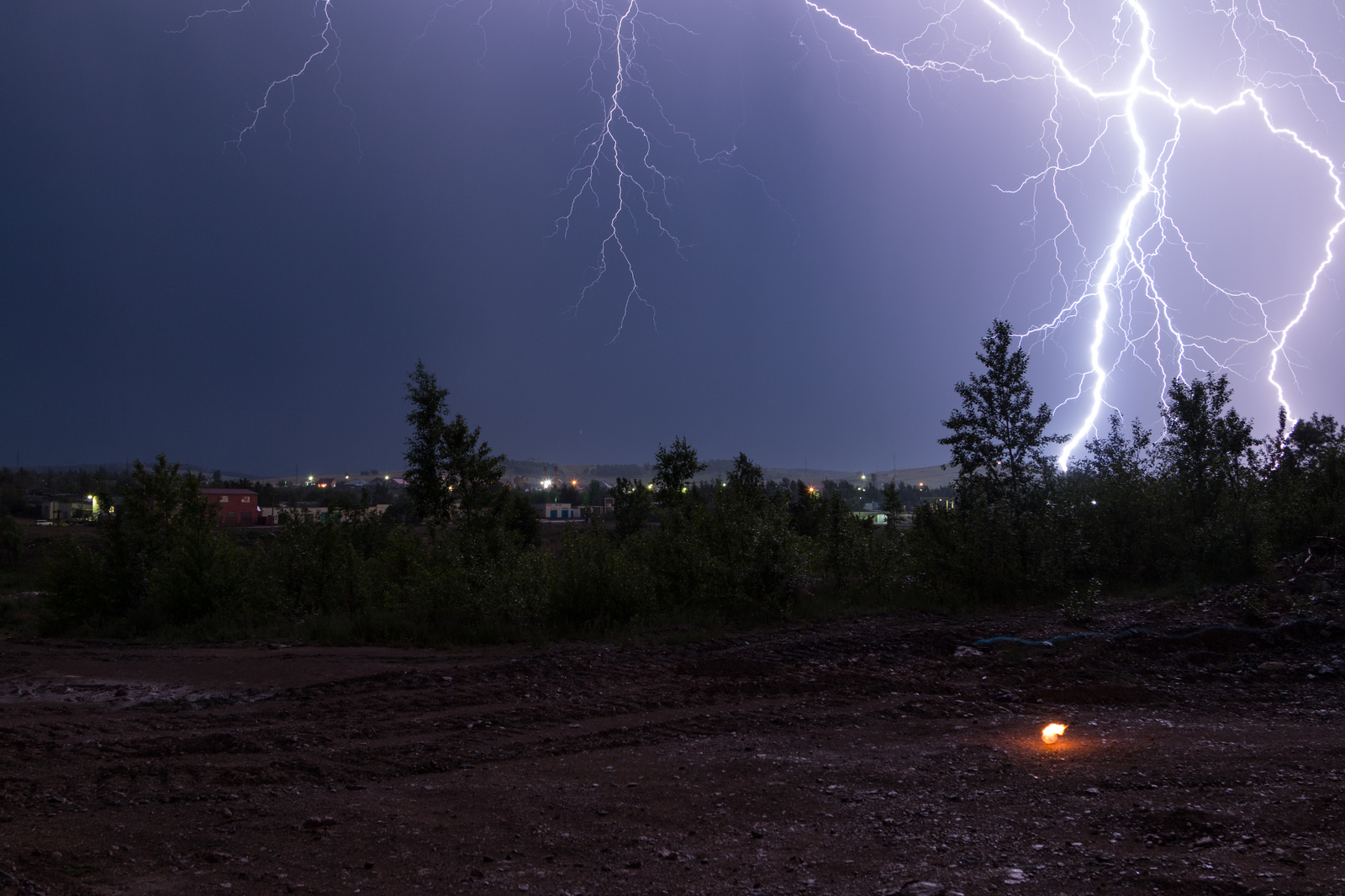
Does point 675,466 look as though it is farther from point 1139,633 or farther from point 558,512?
point 558,512

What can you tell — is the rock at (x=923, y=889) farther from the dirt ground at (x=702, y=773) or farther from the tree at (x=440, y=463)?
the tree at (x=440, y=463)

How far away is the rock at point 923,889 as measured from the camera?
3.44 m

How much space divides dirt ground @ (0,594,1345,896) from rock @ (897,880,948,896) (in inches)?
0.8

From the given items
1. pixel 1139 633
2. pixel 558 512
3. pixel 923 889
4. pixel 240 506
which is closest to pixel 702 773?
pixel 923 889

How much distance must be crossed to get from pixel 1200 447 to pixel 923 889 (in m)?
18.7

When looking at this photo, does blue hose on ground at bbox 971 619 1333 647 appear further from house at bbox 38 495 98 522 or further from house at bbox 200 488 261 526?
house at bbox 38 495 98 522

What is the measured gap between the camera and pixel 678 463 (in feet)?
75.3

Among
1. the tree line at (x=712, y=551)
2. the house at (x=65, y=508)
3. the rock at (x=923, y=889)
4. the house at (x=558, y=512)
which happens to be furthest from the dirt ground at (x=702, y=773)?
the house at (x=558, y=512)

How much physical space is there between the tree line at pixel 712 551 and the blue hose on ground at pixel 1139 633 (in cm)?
176

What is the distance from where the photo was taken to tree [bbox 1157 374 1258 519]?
54.6 ft

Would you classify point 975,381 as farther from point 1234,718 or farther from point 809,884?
point 809,884

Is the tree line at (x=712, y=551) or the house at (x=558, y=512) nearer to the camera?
the tree line at (x=712, y=551)

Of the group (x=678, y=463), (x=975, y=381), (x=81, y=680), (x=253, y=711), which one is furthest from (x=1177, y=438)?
(x=81, y=680)

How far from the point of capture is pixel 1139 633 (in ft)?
30.5
